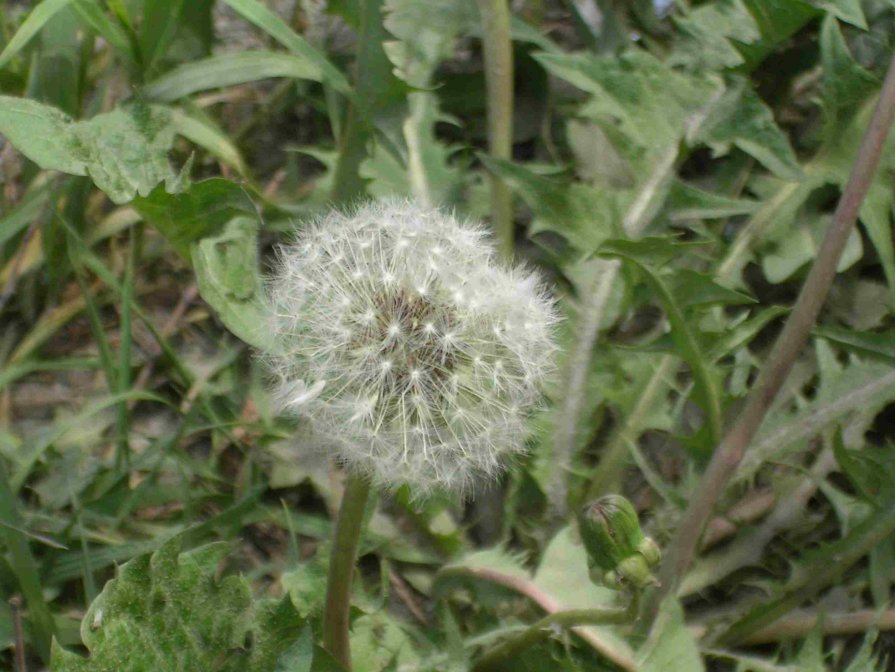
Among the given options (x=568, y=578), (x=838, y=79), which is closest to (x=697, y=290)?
(x=568, y=578)

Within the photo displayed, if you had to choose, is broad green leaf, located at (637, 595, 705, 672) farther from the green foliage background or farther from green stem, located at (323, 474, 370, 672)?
green stem, located at (323, 474, 370, 672)

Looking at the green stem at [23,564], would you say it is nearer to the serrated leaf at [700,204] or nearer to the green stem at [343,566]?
the green stem at [343,566]

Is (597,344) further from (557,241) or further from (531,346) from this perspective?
(531,346)

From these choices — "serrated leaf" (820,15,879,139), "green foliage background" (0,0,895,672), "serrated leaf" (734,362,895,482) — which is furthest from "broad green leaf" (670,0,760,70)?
"serrated leaf" (734,362,895,482)

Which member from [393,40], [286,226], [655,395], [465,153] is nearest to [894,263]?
[655,395]

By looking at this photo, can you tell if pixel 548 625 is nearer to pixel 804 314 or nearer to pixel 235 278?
pixel 804 314
